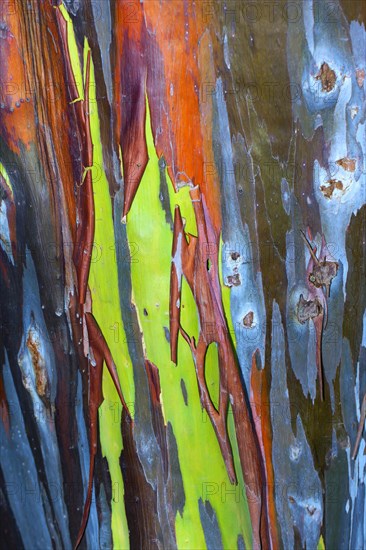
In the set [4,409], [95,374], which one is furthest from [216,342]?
[4,409]

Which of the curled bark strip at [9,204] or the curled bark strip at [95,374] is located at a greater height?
the curled bark strip at [9,204]

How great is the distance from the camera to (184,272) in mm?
702

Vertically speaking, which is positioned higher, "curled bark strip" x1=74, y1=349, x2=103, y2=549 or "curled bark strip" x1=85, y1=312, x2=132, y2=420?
"curled bark strip" x1=85, y1=312, x2=132, y2=420

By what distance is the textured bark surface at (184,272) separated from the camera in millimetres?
664

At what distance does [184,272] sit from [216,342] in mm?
103

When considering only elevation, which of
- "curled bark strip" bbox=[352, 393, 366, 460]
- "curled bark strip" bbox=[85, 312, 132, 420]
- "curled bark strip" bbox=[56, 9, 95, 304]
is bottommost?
"curled bark strip" bbox=[352, 393, 366, 460]

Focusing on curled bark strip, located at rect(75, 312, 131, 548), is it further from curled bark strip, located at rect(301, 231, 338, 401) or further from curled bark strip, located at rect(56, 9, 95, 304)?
curled bark strip, located at rect(301, 231, 338, 401)

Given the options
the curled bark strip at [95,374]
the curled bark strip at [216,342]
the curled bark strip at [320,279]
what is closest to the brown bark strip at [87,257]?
the curled bark strip at [95,374]

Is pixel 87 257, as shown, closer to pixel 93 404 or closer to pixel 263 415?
pixel 93 404

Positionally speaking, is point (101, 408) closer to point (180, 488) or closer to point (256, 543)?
point (180, 488)

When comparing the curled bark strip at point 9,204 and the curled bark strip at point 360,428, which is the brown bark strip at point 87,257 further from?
the curled bark strip at point 360,428

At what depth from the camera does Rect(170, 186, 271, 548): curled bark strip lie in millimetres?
696

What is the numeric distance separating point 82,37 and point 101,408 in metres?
0.49

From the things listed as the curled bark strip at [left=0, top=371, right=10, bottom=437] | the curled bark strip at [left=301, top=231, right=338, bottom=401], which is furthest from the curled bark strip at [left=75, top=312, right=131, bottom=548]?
the curled bark strip at [left=301, top=231, right=338, bottom=401]
